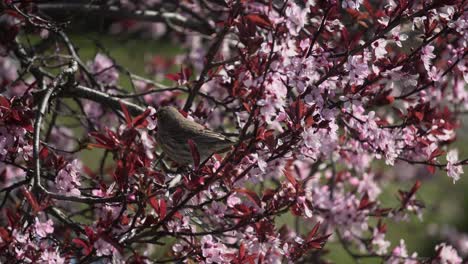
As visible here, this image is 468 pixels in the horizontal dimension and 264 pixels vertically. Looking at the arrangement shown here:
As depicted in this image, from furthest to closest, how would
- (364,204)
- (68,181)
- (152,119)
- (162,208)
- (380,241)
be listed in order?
(380,241), (364,204), (152,119), (68,181), (162,208)

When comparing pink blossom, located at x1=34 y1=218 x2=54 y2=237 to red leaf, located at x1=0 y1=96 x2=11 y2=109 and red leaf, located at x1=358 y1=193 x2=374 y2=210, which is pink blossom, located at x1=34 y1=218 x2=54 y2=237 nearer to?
red leaf, located at x1=0 y1=96 x2=11 y2=109

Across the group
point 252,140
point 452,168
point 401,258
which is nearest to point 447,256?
point 401,258

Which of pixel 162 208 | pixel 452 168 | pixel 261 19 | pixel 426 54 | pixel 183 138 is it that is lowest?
pixel 162 208

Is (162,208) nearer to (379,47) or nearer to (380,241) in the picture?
(379,47)

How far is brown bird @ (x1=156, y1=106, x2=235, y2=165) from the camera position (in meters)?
3.26

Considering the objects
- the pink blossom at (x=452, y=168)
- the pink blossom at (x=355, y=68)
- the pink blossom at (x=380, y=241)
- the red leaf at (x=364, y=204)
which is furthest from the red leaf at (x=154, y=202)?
the pink blossom at (x=380, y=241)

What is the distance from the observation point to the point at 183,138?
138 inches

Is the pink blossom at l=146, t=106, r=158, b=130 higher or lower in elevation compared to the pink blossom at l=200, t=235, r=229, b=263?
higher

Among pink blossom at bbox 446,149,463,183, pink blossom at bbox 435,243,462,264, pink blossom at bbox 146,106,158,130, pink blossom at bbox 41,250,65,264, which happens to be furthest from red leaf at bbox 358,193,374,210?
pink blossom at bbox 41,250,65,264

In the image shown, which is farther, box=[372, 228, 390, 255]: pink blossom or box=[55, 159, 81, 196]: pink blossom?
box=[372, 228, 390, 255]: pink blossom

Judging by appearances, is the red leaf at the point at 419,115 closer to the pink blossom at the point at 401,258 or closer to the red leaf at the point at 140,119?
the pink blossom at the point at 401,258

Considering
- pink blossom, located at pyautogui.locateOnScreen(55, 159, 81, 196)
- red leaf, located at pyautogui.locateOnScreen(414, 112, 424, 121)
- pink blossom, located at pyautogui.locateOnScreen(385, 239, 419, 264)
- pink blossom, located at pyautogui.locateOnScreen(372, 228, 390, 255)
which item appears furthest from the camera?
pink blossom, located at pyautogui.locateOnScreen(372, 228, 390, 255)

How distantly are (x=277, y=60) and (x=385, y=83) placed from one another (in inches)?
46.8

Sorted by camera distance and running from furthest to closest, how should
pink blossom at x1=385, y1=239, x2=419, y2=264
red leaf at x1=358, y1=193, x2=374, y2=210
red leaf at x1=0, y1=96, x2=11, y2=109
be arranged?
red leaf at x1=358, y1=193, x2=374, y2=210 → pink blossom at x1=385, y1=239, x2=419, y2=264 → red leaf at x1=0, y1=96, x2=11, y2=109
